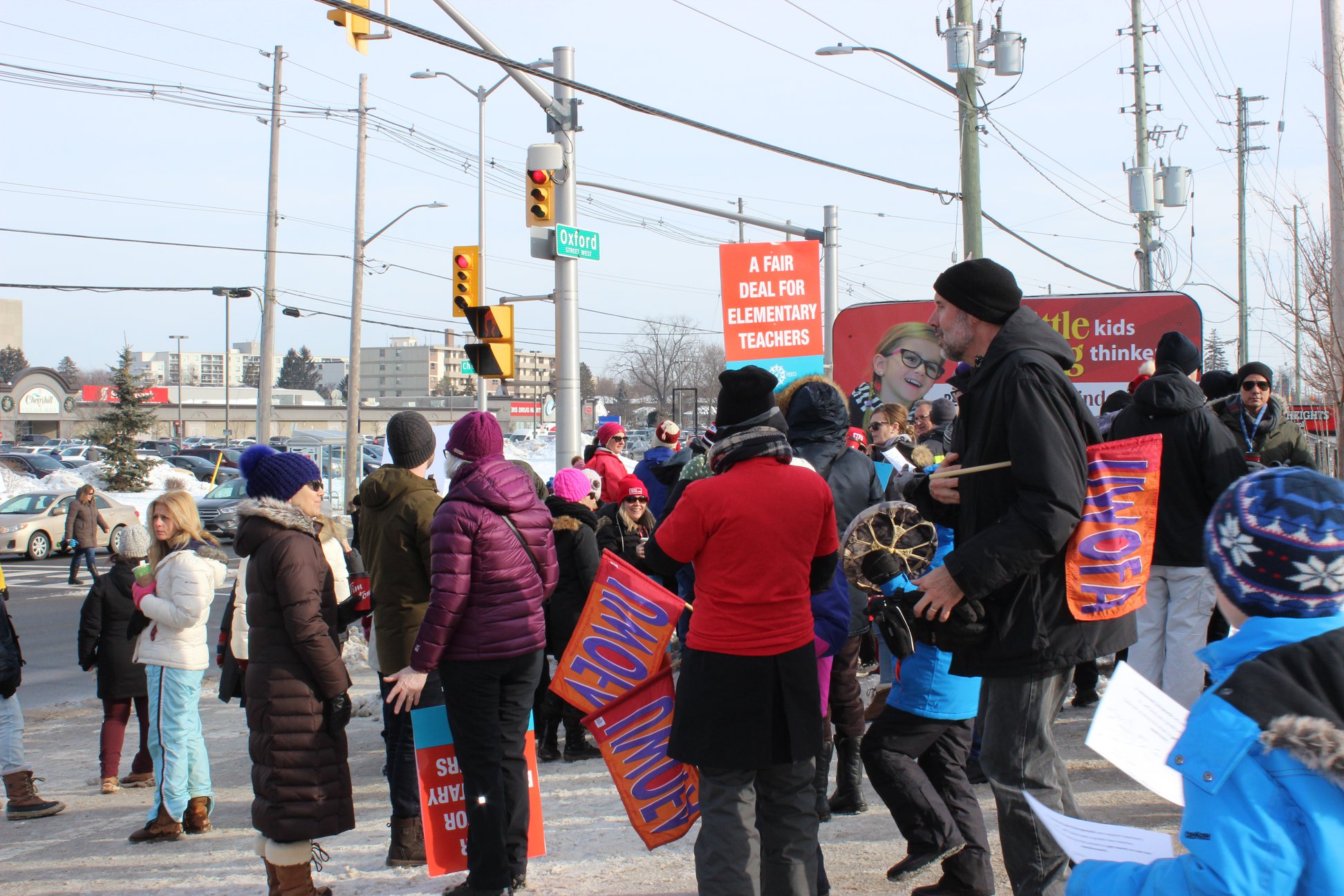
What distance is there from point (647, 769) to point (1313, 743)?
2813 mm

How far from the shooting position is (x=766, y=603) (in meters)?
3.49

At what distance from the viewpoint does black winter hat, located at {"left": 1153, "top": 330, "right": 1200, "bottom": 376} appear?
5.28 metres

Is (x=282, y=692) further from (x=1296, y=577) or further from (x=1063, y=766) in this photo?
(x=1296, y=577)

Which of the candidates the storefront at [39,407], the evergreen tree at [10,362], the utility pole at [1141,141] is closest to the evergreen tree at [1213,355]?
the utility pole at [1141,141]

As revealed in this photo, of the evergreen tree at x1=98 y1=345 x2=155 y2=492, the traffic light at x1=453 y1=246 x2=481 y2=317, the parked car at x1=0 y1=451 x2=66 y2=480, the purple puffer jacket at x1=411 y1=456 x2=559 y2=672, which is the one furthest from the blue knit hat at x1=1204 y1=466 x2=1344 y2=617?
the parked car at x1=0 y1=451 x2=66 y2=480

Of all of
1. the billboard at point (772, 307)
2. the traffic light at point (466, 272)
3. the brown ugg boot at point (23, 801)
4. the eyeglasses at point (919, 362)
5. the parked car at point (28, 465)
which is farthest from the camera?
the parked car at point (28, 465)

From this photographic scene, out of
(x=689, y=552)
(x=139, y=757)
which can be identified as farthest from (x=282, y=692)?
(x=139, y=757)

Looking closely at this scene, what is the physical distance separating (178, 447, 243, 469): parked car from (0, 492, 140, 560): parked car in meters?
18.1

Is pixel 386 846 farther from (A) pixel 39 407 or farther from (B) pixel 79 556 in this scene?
(A) pixel 39 407

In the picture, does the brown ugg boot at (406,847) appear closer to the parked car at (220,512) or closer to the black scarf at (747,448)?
the black scarf at (747,448)

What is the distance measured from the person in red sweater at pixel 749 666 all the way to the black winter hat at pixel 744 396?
0.18 metres

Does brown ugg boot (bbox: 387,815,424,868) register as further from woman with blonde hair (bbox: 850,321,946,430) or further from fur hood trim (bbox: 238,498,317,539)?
woman with blonde hair (bbox: 850,321,946,430)

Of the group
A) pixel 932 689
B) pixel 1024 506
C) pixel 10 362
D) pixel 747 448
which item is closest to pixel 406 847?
pixel 932 689

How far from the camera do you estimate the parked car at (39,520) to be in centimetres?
2216
